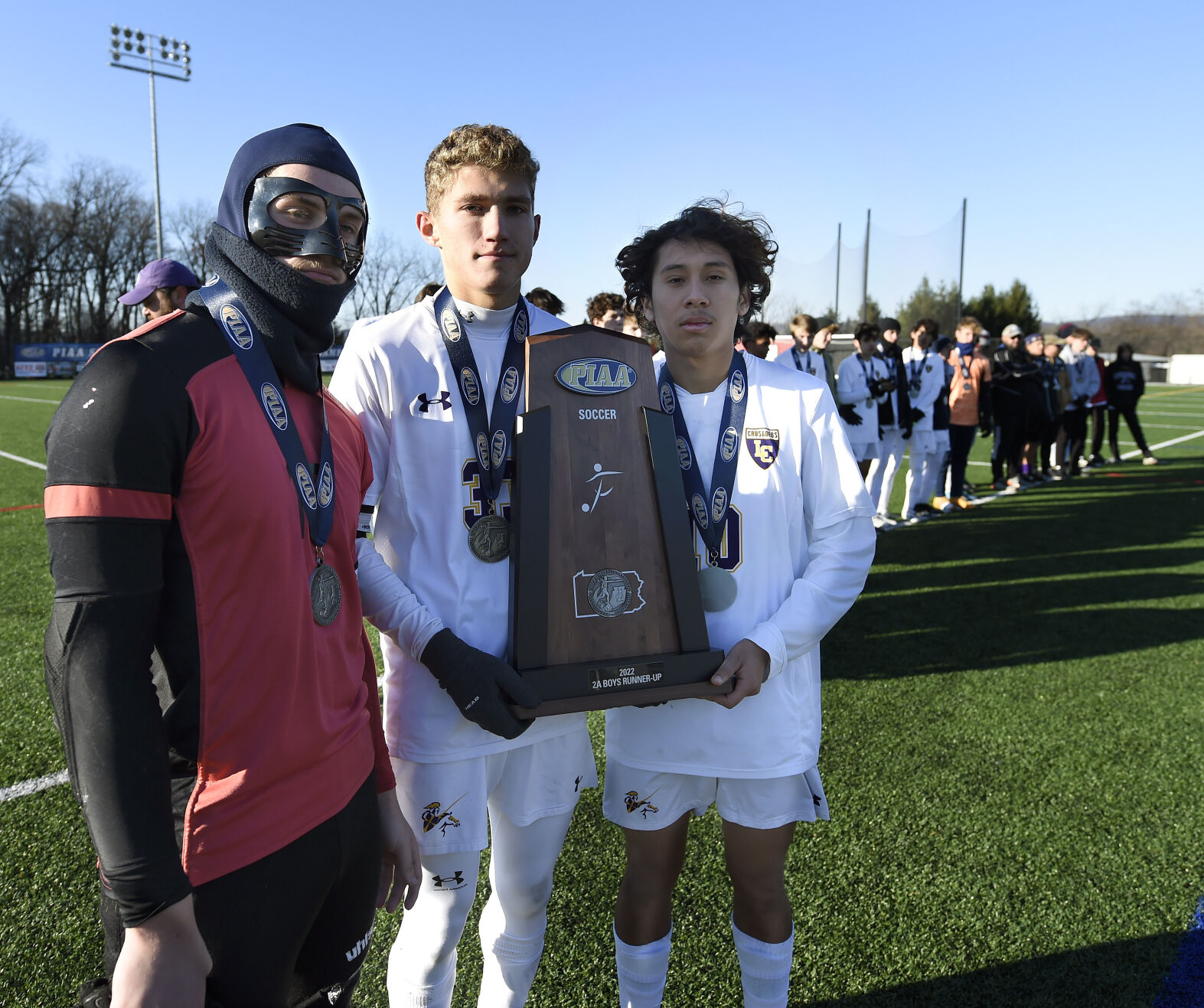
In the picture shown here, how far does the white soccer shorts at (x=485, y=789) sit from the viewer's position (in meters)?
1.80

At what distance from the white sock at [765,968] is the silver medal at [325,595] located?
1341mm

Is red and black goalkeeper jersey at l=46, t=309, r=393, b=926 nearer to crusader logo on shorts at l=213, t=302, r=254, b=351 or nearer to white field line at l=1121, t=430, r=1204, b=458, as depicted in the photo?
crusader logo on shorts at l=213, t=302, r=254, b=351

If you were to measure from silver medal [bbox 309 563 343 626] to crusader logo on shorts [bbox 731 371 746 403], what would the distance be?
1.07 metres

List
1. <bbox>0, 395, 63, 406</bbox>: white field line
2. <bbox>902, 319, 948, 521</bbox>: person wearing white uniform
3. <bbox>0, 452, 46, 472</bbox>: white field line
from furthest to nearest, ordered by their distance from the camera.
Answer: <bbox>0, 395, 63, 406</bbox>: white field line → <bbox>0, 452, 46, 472</bbox>: white field line → <bbox>902, 319, 948, 521</bbox>: person wearing white uniform

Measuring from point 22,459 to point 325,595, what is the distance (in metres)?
14.5

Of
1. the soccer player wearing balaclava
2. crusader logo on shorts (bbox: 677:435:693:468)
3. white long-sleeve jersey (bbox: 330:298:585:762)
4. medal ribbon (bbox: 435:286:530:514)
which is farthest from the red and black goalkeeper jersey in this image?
crusader logo on shorts (bbox: 677:435:693:468)

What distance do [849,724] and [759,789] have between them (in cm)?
248

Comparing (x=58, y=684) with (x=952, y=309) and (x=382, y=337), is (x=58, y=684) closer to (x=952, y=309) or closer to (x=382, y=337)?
(x=382, y=337)

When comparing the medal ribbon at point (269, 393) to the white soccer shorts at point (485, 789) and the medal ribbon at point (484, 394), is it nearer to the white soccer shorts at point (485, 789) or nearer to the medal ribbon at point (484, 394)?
the medal ribbon at point (484, 394)

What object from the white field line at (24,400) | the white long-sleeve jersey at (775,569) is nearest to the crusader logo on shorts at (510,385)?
the white long-sleeve jersey at (775,569)

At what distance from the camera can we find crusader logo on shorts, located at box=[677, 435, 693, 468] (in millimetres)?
1966

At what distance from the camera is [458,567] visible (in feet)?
5.98

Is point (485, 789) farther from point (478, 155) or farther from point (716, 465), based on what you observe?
point (478, 155)

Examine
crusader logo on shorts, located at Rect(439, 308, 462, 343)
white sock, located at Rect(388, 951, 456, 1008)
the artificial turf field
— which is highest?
crusader logo on shorts, located at Rect(439, 308, 462, 343)
